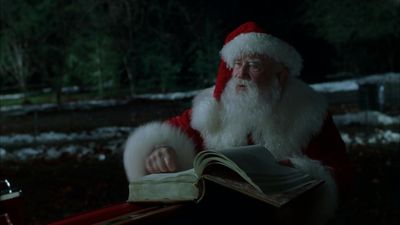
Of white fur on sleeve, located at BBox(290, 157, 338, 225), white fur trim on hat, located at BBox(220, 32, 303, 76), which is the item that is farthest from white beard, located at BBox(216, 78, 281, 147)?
white fur on sleeve, located at BBox(290, 157, 338, 225)

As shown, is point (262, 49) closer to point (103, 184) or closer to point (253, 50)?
point (253, 50)

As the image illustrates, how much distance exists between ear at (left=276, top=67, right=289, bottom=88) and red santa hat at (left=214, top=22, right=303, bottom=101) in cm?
3

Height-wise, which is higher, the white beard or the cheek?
the cheek

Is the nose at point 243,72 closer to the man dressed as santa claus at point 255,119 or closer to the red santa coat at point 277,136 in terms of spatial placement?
the man dressed as santa claus at point 255,119

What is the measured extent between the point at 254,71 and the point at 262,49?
3.9 inches

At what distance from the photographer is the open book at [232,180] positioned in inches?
68.5

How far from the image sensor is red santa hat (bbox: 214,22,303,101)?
272 cm

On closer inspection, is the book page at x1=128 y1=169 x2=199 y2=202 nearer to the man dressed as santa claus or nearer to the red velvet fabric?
the man dressed as santa claus

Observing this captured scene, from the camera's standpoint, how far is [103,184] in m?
7.17

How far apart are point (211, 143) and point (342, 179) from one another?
0.54 m

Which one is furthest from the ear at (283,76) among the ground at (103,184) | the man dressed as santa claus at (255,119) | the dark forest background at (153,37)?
the dark forest background at (153,37)

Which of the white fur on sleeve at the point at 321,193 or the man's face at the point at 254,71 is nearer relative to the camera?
the white fur on sleeve at the point at 321,193

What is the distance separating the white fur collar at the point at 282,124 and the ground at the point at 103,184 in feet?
6.99

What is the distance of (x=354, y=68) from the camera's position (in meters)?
15.1
